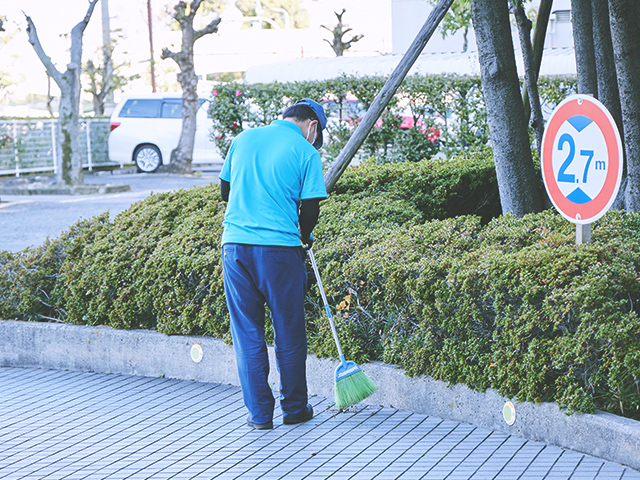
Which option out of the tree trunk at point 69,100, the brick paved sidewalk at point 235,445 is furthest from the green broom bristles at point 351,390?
the tree trunk at point 69,100

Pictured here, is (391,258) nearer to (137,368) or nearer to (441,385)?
(441,385)

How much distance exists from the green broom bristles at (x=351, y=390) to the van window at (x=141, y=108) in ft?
64.1

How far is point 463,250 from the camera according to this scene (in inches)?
200

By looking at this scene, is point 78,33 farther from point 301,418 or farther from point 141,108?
point 301,418

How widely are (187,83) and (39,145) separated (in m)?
4.84

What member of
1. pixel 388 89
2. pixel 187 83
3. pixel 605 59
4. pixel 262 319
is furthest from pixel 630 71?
pixel 187 83

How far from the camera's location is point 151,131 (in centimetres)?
2320

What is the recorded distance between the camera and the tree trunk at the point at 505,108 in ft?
21.6

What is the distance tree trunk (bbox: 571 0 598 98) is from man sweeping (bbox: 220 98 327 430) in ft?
13.1

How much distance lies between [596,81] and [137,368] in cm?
501

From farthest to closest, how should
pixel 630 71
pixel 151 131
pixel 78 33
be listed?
pixel 151 131 → pixel 78 33 → pixel 630 71


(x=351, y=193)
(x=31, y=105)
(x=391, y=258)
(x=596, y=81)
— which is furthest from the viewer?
A: (x=31, y=105)

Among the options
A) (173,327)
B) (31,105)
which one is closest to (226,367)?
(173,327)

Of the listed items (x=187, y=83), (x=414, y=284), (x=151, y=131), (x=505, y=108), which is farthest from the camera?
(x=151, y=131)
